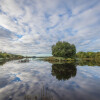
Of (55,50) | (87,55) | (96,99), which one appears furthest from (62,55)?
(87,55)

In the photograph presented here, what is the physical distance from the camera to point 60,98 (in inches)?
223

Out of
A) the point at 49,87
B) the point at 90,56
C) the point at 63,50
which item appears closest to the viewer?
the point at 49,87

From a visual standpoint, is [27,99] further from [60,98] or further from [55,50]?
[55,50]

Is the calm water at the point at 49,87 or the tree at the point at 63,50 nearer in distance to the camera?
the calm water at the point at 49,87

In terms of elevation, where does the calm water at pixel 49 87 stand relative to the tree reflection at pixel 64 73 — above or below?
below

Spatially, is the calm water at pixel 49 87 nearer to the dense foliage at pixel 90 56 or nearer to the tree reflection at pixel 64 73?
the tree reflection at pixel 64 73

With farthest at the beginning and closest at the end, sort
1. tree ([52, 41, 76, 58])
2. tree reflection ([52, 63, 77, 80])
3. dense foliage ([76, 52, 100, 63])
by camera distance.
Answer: dense foliage ([76, 52, 100, 63]), tree ([52, 41, 76, 58]), tree reflection ([52, 63, 77, 80])

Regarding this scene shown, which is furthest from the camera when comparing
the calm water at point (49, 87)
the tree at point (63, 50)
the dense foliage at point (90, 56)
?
the dense foliage at point (90, 56)

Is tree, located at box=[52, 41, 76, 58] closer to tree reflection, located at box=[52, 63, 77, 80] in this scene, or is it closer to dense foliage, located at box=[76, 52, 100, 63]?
tree reflection, located at box=[52, 63, 77, 80]

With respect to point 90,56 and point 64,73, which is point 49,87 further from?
point 90,56

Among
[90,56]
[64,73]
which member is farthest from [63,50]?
[90,56]

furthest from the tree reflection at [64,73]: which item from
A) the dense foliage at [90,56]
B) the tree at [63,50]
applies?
the dense foliage at [90,56]

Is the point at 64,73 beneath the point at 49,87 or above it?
above

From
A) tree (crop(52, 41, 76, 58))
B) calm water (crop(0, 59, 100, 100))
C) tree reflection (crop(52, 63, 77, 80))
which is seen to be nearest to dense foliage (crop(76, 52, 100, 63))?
tree (crop(52, 41, 76, 58))
